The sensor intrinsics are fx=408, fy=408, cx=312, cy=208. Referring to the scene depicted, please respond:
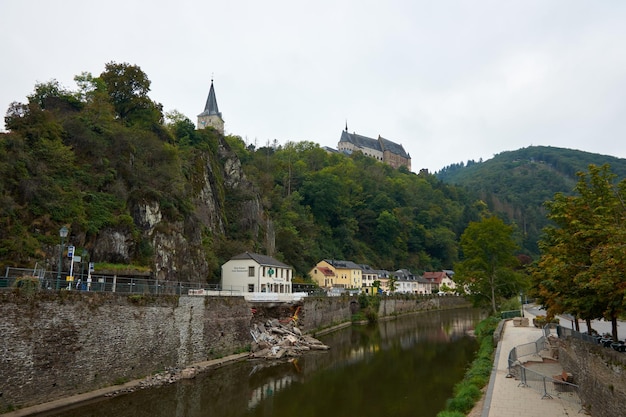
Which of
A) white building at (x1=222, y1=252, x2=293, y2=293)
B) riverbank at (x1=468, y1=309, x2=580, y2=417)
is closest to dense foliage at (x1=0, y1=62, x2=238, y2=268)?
white building at (x1=222, y1=252, x2=293, y2=293)

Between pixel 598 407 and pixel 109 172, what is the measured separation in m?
33.3

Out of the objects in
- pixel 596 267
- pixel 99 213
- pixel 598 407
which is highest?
pixel 99 213

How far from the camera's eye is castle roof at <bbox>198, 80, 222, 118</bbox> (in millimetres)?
94125

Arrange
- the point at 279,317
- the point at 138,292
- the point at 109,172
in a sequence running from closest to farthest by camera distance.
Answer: the point at 138,292 → the point at 109,172 → the point at 279,317

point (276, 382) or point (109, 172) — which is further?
point (109, 172)

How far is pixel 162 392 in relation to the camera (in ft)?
65.5

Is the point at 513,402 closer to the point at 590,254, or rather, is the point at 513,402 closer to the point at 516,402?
the point at 516,402

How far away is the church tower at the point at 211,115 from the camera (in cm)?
9294

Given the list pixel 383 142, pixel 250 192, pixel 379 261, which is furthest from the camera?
pixel 383 142

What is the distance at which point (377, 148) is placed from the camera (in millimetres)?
166000

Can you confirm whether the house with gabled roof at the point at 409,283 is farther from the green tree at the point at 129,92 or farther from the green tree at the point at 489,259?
the green tree at the point at 129,92

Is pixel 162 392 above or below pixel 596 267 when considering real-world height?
below

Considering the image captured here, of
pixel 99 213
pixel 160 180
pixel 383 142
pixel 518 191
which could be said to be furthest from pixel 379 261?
pixel 518 191

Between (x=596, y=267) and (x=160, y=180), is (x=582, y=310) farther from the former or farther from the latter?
(x=160, y=180)
